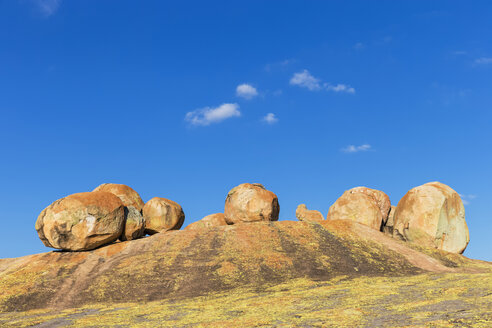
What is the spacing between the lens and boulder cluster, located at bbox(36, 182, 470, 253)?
28438 mm

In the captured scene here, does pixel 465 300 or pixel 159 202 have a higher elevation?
pixel 159 202

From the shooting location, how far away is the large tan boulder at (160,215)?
117 feet

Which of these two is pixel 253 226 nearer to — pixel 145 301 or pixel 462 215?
pixel 145 301

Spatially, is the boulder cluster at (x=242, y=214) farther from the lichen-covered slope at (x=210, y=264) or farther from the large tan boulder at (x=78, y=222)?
the lichen-covered slope at (x=210, y=264)

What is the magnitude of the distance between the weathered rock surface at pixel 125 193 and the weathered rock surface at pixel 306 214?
17133mm

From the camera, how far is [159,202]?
36.3 meters

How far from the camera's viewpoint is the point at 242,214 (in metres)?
33.5

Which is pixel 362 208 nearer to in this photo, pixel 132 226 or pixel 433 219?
pixel 433 219

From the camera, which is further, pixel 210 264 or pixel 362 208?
pixel 362 208

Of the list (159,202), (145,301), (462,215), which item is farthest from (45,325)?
(462,215)

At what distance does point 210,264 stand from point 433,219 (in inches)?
744

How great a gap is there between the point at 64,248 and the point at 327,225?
1883 centimetres

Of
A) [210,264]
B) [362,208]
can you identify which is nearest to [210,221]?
[362,208]

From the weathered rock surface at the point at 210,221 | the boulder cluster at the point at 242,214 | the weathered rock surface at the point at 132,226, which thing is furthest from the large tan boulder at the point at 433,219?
the weathered rock surface at the point at 132,226
